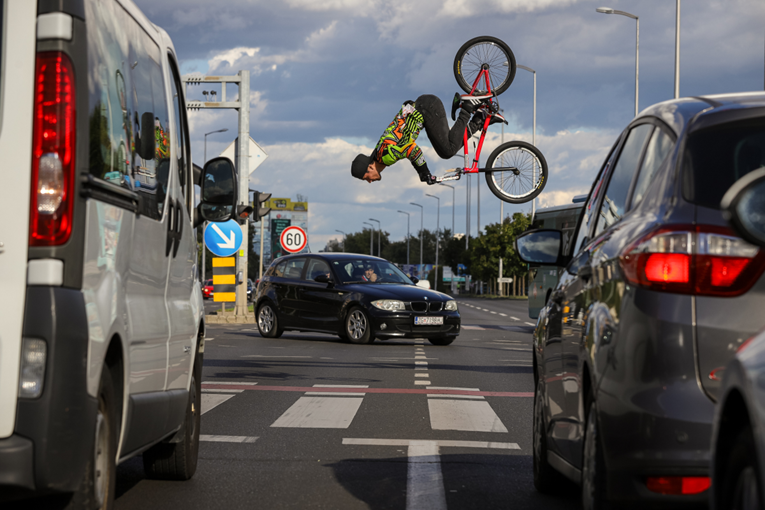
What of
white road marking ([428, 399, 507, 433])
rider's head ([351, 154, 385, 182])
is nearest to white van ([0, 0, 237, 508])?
white road marking ([428, 399, 507, 433])

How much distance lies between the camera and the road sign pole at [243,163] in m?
28.8

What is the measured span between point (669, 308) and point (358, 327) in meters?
16.9

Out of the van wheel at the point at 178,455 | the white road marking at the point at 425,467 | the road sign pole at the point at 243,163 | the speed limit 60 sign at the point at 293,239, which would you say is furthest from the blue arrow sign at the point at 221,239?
the van wheel at the point at 178,455

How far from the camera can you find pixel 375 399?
10367 mm

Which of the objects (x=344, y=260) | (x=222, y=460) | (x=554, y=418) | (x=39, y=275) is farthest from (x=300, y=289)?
(x=39, y=275)

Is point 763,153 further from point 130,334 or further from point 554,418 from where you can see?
point 130,334

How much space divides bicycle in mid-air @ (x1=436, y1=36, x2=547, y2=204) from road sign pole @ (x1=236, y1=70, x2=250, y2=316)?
15.6 m

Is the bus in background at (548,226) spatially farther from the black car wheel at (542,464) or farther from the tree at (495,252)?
the tree at (495,252)

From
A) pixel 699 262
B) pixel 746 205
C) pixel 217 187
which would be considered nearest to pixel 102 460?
pixel 699 262

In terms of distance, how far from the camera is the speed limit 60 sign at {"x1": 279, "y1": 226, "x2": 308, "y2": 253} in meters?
31.0

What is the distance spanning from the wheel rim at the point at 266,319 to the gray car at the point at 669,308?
18.1 meters

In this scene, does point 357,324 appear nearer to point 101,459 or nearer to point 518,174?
point 518,174

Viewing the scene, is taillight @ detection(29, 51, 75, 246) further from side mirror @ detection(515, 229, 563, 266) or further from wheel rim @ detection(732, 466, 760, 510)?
side mirror @ detection(515, 229, 563, 266)

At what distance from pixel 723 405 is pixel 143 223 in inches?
105
